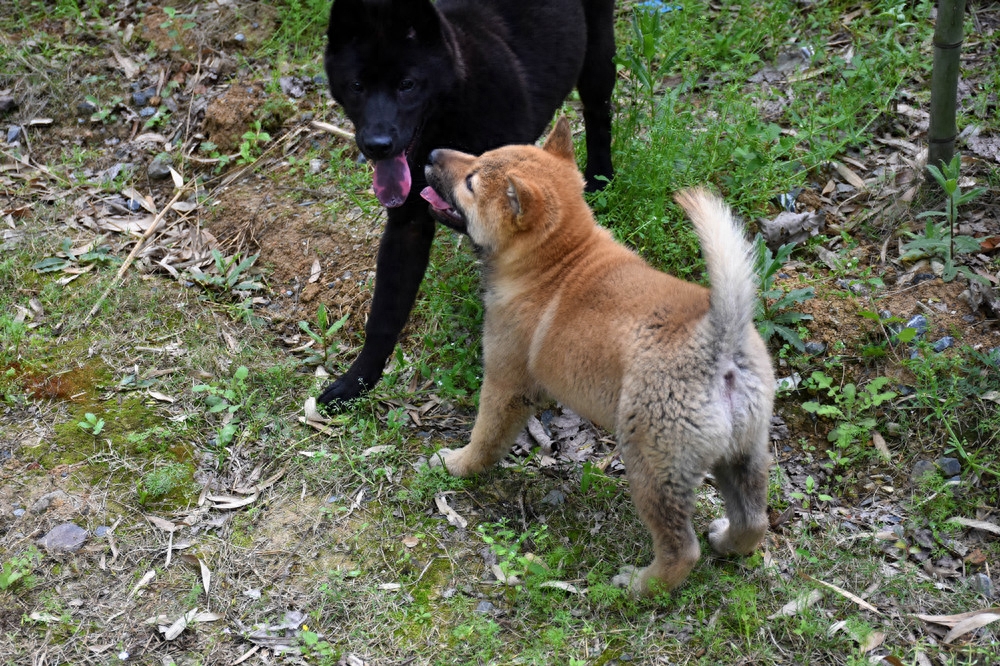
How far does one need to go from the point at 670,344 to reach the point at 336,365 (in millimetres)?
2035

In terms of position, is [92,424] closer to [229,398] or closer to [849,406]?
[229,398]

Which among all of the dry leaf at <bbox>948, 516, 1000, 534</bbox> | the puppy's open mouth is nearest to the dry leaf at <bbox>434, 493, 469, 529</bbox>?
the puppy's open mouth

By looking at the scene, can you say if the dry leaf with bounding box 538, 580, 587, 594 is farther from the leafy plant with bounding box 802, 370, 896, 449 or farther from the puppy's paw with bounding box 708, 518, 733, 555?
the leafy plant with bounding box 802, 370, 896, 449

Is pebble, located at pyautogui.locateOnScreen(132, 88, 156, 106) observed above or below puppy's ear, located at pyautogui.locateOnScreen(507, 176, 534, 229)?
below

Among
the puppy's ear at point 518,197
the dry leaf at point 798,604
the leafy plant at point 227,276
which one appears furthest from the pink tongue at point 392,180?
the dry leaf at point 798,604

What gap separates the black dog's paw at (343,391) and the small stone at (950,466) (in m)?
2.46

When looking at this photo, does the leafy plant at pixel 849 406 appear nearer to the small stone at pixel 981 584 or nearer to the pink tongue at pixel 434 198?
the small stone at pixel 981 584

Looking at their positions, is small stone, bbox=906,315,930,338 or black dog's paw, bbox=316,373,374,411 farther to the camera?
black dog's paw, bbox=316,373,374,411

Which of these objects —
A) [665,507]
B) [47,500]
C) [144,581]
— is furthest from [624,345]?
[47,500]

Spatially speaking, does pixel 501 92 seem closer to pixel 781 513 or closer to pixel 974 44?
pixel 781 513

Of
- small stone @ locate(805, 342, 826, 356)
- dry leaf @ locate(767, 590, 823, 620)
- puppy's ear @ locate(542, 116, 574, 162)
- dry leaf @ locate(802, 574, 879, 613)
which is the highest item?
puppy's ear @ locate(542, 116, 574, 162)

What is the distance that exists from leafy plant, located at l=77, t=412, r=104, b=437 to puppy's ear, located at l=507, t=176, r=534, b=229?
2.06m

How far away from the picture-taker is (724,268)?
8.42 ft

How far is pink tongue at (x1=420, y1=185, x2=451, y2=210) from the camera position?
3.46 m
